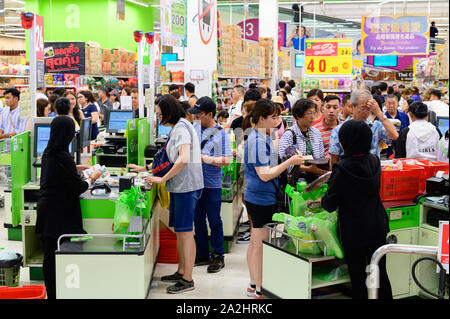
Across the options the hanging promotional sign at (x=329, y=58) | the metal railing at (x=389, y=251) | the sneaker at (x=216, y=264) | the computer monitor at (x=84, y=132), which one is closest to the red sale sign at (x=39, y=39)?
the computer monitor at (x=84, y=132)

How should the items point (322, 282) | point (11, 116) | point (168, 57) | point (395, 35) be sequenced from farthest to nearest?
1. point (395, 35)
2. point (168, 57)
3. point (11, 116)
4. point (322, 282)

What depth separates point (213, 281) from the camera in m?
5.02

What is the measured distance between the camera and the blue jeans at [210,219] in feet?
16.8

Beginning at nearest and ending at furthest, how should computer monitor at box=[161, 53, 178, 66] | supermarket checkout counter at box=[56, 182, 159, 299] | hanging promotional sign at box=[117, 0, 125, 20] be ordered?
supermarket checkout counter at box=[56, 182, 159, 299] → hanging promotional sign at box=[117, 0, 125, 20] → computer monitor at box=[161, 53, 178, 66]

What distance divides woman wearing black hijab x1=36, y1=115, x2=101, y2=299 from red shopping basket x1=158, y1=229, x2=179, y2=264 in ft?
4.55

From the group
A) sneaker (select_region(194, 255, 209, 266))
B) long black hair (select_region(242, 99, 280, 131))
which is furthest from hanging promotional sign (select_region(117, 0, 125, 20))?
long black hair (select_region(242, 99, 280, 131))

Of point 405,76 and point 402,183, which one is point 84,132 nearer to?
point 402,183

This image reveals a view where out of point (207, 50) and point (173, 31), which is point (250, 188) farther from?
point (207, 50)

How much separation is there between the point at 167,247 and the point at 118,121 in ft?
8.58

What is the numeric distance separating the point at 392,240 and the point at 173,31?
4100mm

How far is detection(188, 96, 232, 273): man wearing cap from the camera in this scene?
16.4ft

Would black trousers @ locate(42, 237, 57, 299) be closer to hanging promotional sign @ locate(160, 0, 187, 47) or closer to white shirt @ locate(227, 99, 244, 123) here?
hanging promotional sign @ locate(160, 0, 187, 47)

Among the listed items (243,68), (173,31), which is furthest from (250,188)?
(243,68)

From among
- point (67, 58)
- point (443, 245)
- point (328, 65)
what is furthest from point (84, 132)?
point (328, 65)
